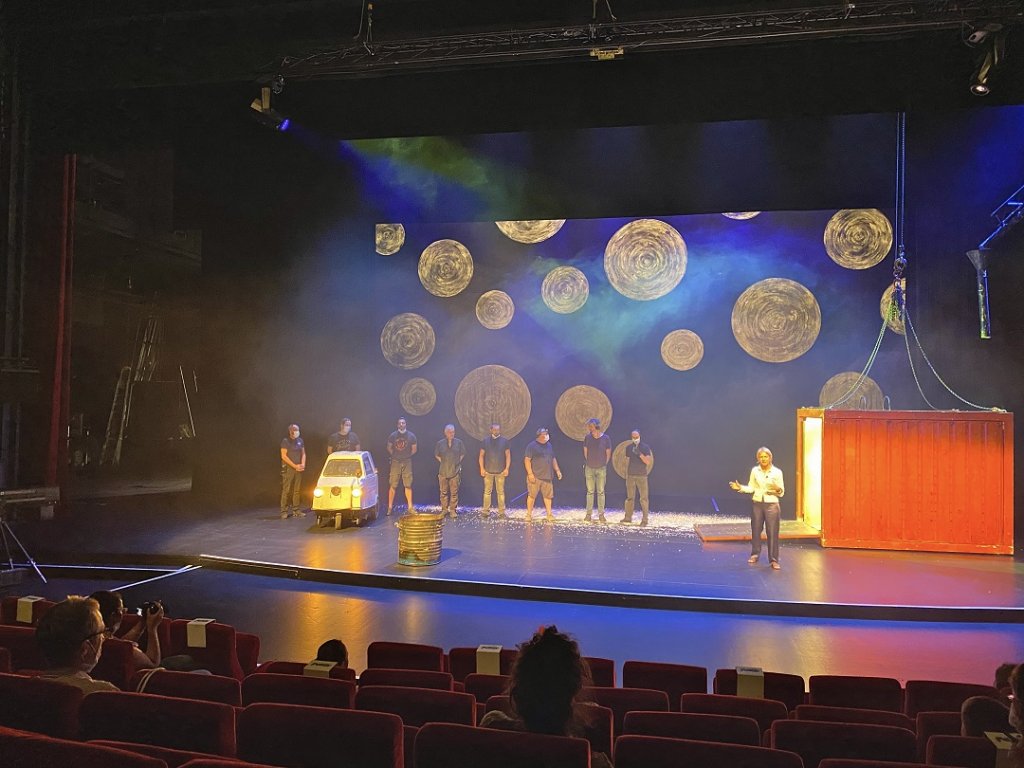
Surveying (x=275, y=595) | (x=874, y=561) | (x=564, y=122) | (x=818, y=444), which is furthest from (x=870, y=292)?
(x=275, y=595)

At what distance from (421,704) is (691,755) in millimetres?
1258

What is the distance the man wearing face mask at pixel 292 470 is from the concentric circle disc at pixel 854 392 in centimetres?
1075

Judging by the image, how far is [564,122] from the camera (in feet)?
28.7

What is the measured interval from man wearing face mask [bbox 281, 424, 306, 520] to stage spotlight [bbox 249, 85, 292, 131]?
5542mm

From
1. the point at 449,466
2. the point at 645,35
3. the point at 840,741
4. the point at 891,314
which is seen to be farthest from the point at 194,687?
the point at 891,314

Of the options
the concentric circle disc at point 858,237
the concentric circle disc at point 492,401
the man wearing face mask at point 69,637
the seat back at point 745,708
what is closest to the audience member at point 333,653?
the man wearing face mask at point 69,637

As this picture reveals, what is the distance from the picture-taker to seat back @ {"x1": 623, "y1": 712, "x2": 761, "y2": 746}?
2.79 m

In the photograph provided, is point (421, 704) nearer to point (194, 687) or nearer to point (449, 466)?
point (194, 687)

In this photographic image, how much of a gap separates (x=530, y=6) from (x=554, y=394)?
941 cm

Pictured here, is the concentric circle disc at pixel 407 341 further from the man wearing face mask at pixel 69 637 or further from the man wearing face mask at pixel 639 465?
the man wearing face mask at pixel 69 637

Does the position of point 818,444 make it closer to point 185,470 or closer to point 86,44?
point 86,44

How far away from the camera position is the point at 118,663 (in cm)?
370

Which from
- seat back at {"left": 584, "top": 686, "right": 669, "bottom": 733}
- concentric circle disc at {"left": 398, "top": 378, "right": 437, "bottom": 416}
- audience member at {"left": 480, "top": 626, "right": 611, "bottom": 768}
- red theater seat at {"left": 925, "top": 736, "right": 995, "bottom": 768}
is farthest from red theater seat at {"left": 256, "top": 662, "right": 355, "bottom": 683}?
concentric circle disc at {"left": 398, "top": 378, "right": 437, "bottom": 416}

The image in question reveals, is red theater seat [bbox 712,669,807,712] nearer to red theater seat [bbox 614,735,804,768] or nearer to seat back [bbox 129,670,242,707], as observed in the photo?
red theater seat [bbox 614,735,804,768]
